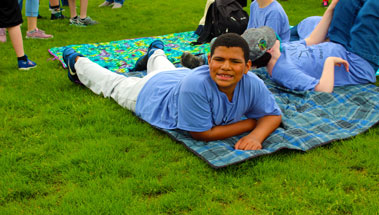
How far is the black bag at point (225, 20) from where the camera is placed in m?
6.28

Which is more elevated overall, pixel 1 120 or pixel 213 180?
pixel 213 180

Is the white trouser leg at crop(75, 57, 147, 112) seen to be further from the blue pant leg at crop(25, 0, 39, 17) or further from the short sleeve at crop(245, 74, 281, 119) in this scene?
the blue pant leg at crop(25, 0, 39, 17)

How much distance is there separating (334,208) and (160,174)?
1.31 m

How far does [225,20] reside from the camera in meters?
6.34

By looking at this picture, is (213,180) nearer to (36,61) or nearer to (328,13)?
(328,13)

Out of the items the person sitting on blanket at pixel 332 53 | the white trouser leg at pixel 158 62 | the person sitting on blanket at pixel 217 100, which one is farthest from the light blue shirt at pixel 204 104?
the person sitting on blanket at pixel 332 53

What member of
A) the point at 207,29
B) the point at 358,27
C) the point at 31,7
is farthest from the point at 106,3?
the point at 358,27

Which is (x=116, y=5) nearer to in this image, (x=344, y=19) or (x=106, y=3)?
(x=106, y=3)

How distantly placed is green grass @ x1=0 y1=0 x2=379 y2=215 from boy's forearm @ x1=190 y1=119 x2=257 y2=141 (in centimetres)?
21

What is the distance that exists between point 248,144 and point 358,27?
96.6 inches

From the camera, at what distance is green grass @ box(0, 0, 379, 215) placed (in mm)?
2551

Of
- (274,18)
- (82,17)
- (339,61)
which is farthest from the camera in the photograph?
(82,17)

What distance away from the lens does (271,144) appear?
10.7ft

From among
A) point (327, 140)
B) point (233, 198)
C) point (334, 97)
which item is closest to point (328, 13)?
point (334, 97)
